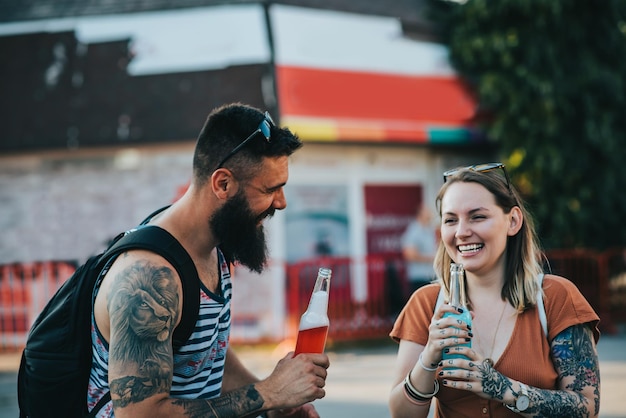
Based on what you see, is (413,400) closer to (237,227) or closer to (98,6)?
(237,227)

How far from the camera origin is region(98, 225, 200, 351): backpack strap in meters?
2.62

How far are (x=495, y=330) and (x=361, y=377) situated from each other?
19.6 feet

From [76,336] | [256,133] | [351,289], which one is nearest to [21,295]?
[351,289]

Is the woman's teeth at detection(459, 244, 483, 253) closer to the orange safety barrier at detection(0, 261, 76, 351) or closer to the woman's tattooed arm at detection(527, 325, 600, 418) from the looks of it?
the woman's tattooed arm at detection(527, 325, 600, 418)

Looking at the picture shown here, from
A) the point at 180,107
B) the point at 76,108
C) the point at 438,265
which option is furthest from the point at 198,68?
the point at 438,265

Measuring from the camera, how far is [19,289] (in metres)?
11.5

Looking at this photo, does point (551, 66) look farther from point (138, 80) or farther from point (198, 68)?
point (138, 80)

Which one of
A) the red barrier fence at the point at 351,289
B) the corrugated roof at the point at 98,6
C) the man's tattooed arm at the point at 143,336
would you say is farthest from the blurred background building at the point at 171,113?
the man's tattooed arm at the point at 143,336

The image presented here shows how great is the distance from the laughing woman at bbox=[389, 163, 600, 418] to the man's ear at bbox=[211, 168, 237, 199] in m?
0.92

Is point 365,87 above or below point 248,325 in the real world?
above

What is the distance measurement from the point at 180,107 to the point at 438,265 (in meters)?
10.1

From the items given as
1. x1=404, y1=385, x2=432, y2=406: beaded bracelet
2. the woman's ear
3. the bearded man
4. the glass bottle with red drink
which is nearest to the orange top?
x1=404, y1=385, x2=432, y2=406: beaded bracelet

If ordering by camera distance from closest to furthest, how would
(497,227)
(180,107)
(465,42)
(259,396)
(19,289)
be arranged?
(259,396) < (497,227) < (19,289) < (180,107) < (465,42)

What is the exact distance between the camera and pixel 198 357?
2779 millimetres
